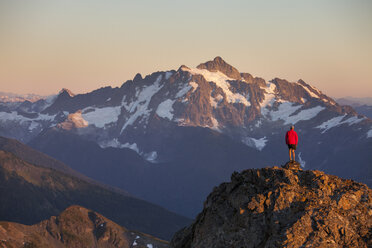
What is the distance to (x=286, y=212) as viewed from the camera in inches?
2138

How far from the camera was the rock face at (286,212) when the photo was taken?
52344 mm

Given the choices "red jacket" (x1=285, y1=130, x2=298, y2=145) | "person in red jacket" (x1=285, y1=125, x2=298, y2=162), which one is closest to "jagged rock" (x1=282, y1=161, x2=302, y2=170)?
"person in red jacket" (x1=285, y1=125, x2=298, y2=162)

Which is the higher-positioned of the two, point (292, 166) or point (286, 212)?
point (292, 166)

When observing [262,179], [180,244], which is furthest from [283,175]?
[180,244]

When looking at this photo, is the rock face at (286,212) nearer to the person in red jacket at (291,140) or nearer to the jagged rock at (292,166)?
the jagged rock at (292,166)

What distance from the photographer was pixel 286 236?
168ft

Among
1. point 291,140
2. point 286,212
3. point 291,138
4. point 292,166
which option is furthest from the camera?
point 291,138

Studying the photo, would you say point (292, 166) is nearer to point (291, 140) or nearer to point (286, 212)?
point (291, 140)

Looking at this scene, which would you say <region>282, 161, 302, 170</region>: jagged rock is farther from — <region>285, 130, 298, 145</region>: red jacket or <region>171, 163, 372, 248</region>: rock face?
<region>285, 130, 298, 145</region>: red jacket

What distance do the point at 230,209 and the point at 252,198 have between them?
248 centimetres

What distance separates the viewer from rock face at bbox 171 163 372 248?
52344mm

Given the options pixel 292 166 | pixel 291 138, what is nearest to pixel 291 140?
pixel 291 138

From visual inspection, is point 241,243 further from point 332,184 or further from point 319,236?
point 332,184

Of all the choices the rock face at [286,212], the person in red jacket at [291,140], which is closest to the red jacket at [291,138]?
the person in red jacket at [291,140]
